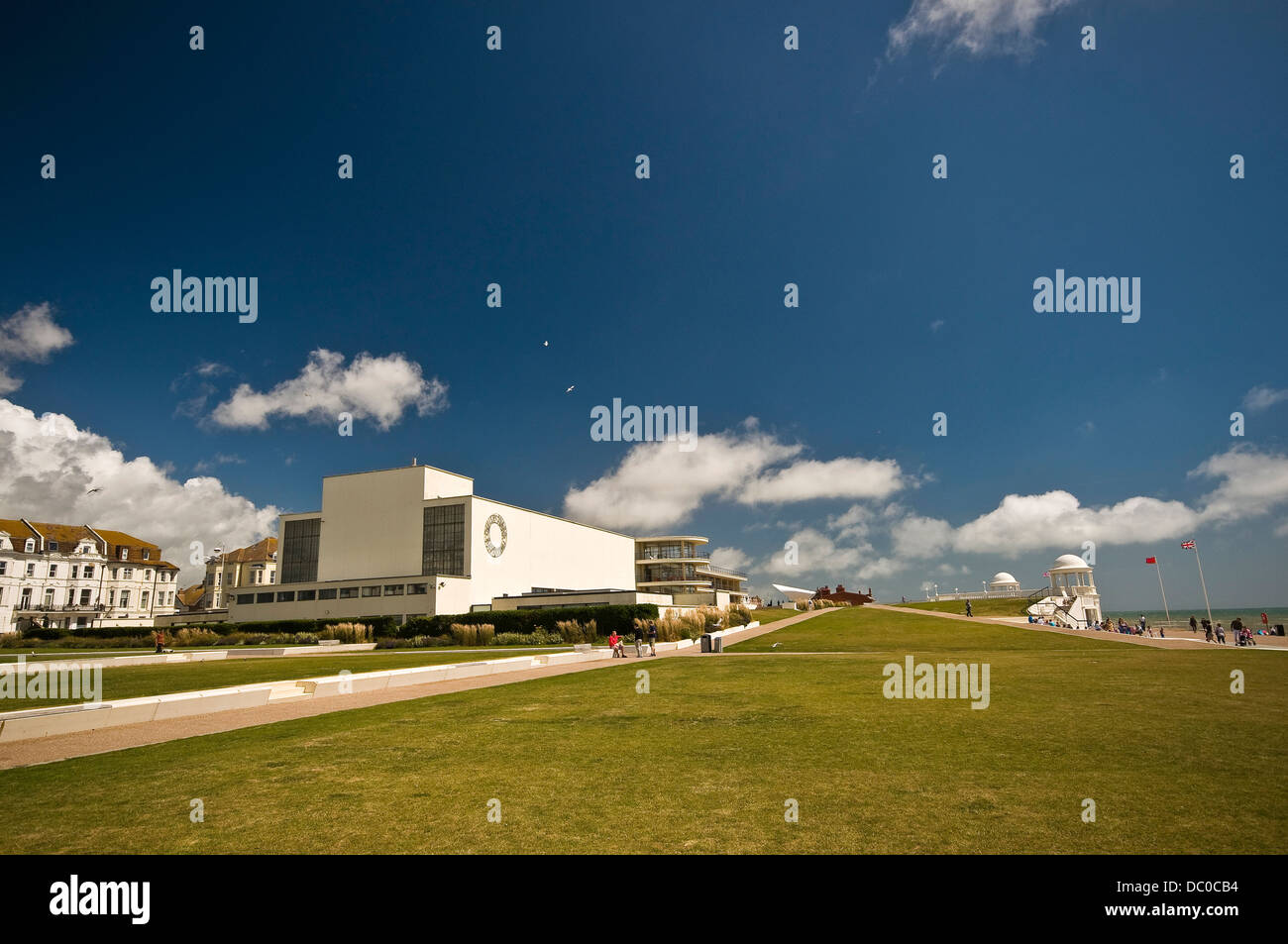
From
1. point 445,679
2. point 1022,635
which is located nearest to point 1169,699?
point 445,679

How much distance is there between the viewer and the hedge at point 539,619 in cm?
4462

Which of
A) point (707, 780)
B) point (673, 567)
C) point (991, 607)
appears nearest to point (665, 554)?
point (673, 567)

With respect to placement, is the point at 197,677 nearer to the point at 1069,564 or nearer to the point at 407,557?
the point at 407,557

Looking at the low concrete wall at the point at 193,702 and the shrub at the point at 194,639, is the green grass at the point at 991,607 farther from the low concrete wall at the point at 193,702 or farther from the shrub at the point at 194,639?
the shrub at the point at 194,639

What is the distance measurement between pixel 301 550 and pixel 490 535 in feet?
69.4

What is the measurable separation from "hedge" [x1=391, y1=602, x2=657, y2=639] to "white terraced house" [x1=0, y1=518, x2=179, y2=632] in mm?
44838

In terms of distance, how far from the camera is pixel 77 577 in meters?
76.2

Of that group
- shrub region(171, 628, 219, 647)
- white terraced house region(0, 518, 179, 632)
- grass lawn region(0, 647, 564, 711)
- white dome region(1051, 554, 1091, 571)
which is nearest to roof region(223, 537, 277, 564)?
white terraced house region(0, 518, 179, 632)

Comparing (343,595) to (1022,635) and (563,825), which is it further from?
(563,825)
